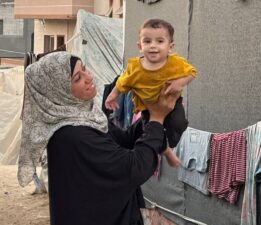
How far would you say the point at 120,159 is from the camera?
7.66 feet

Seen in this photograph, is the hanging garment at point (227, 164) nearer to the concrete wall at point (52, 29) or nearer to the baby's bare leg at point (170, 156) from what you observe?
the baby's bare leg at point (170, 156)

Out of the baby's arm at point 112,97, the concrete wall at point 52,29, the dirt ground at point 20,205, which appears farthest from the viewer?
the concrete wall at point 52,29

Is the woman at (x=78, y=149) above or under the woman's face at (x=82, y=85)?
under

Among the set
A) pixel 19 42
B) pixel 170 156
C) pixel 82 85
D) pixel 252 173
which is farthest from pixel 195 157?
pixel 19 42

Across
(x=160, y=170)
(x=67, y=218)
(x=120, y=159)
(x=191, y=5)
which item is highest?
(x=191, y=5)

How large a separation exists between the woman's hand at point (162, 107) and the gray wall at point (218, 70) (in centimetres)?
157

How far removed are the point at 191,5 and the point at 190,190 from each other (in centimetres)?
170

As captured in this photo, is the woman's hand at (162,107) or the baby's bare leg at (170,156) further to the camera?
the baby's bare leg at (170,156)

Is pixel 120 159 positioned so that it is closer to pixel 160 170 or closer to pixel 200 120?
pixel 200 120

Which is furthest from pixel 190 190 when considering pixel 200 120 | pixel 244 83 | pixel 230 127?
pixel 244 83

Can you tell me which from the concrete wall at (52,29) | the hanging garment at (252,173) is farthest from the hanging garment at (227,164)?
the concrete wall at (52,29)

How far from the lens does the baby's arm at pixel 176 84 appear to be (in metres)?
2.67

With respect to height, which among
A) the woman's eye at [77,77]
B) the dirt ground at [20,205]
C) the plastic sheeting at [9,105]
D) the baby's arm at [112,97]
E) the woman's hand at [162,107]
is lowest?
the dirt ground at [20,205]

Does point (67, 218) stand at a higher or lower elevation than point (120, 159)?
lower
